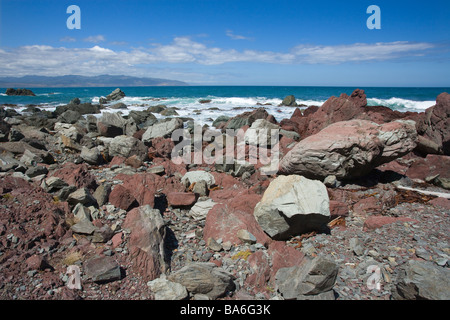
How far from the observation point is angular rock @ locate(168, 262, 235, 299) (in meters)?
2.93

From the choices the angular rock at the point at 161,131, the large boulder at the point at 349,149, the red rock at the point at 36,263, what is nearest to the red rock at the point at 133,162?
the angular rock at the point at 161,131

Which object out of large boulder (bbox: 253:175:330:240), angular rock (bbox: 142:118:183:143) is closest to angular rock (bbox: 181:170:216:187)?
large boulder (bbox: 253:175:330:240)

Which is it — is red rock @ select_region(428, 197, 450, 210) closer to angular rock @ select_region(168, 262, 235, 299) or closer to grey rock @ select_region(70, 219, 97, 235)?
angular rock @ select_region(168, 262, 235, 299)

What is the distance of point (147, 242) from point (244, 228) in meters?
1.34

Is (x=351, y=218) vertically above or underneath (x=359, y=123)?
underneath

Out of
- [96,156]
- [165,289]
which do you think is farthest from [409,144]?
[96,156]

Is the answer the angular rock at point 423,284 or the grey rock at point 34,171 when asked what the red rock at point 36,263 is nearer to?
the grey rock at point 34,171

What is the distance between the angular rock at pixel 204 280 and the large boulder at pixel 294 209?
1130 millimetres

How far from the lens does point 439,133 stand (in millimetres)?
6969

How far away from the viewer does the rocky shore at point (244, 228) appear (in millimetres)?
2945

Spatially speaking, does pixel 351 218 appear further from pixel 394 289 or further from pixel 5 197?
pixel 5 197

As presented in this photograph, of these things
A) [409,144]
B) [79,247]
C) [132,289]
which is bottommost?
[132,289]

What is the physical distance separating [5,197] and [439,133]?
30.7 ft

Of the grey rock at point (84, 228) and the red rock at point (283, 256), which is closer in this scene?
the red rock at point (283, 256)
